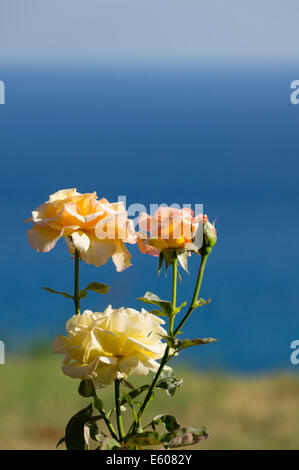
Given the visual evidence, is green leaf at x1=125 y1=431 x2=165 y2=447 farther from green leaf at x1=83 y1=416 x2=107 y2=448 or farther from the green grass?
the green grass

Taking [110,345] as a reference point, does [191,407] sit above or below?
→ below

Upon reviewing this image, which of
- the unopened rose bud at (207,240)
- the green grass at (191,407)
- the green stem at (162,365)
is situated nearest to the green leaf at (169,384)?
the green stem at (162,365)

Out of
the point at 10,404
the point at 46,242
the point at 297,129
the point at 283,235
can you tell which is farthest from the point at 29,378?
the point at 297,129

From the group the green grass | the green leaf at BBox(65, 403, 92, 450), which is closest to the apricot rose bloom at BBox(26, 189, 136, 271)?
the green leaf at BBox(65, 403, 92, 450)

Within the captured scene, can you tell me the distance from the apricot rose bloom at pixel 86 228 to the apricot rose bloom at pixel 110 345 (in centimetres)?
5

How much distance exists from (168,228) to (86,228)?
7cm

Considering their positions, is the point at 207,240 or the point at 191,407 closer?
the point at 207,240

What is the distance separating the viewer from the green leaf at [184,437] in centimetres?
49

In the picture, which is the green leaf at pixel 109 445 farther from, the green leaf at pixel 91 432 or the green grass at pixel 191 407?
the green grass at pixel 191 407

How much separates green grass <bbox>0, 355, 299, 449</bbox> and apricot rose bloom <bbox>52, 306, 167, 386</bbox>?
49.1 inches

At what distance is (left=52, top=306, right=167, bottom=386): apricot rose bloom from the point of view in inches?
19.5

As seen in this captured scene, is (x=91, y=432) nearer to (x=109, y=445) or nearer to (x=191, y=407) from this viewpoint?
(x=109, y=445)

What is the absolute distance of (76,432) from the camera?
528 millimetres

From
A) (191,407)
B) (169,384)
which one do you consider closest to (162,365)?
(169,384)
